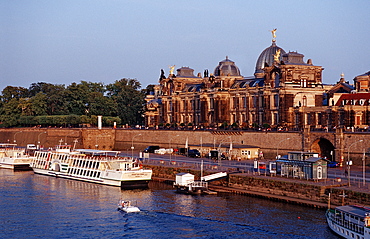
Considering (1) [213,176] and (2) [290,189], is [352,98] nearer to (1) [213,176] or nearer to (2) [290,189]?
(1) [213,176]

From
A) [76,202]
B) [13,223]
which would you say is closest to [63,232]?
[13,223]

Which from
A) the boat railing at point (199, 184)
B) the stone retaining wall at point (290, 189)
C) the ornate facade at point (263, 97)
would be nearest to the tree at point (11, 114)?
the ornate facade at point (263, 97)

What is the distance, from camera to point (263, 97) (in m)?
127

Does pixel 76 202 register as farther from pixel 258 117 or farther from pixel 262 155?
pixel 258 117

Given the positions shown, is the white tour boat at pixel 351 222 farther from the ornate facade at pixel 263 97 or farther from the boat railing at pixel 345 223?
the ornate facade at pixel 263 97

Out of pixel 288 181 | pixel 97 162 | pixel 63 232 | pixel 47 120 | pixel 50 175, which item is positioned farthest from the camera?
pixel 47 120

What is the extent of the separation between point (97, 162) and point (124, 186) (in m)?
9.58

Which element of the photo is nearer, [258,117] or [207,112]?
[258,117]

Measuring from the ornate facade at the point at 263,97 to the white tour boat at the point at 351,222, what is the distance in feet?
181

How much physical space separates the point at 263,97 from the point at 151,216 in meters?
68.9

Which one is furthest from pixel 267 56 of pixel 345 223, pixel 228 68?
pixel 345 223

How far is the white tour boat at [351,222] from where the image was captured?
5069 cm

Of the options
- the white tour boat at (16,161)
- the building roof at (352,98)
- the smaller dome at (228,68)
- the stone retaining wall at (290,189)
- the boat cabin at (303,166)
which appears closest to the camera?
the stone retaining wall at (290,189)

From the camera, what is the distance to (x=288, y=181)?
238 ft
